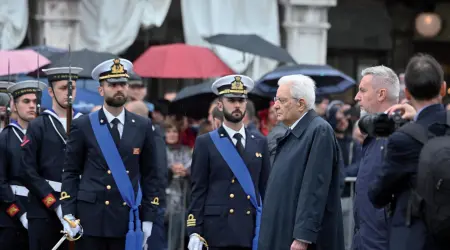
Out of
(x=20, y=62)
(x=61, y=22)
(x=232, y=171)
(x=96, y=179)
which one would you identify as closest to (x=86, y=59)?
(x=20, y=62)

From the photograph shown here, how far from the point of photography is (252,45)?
1506 centimetres

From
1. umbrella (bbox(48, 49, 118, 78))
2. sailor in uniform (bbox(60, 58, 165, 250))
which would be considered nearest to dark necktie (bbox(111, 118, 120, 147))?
sailor in uniform (bbox(60, 58, 165, 250))

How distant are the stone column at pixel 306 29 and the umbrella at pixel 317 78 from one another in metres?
2.65

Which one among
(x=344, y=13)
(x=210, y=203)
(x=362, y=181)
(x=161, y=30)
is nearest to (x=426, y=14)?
(x=344, y=13)

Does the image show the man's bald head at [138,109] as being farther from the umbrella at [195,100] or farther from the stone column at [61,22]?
the stone column at [61,22]

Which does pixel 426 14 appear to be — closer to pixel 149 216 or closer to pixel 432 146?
pixel 149 216

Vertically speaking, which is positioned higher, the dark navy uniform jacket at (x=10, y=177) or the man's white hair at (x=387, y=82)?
the man's white hair at (x=387, y=82)

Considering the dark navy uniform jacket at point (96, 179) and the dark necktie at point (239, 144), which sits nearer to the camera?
the dark navy uniform jacket at point (96, 179)

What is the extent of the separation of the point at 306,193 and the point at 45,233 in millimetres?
2938

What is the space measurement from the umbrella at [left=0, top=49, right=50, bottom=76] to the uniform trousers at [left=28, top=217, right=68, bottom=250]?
4.19 m

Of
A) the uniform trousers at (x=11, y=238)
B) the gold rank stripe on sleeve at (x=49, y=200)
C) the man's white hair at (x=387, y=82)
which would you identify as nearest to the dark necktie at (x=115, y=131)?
the gold rank stripe on sleeve at (x=49, y=200)

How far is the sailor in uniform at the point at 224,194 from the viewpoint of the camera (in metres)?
9.29

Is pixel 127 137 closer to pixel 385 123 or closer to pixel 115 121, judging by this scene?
pixel 115 121

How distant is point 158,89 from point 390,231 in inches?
513
